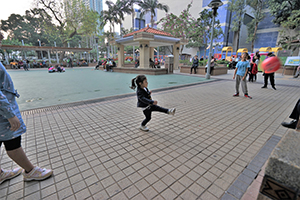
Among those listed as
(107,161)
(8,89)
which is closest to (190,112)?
(107,161)

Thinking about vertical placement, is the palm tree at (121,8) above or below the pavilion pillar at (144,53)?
above

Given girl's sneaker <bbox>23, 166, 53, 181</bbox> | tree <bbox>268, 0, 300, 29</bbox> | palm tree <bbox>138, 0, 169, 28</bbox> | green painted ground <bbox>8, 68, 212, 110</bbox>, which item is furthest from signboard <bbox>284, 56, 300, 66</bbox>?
palm tree <bbox>138, 0, 169, 28</bbox>

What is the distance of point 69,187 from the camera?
6.70 feet

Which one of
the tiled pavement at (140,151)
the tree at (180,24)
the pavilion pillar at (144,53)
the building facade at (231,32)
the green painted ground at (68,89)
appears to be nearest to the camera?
the tiled pavement at (140,151)

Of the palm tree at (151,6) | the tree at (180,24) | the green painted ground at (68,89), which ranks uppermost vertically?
the palm tree at (151,6)

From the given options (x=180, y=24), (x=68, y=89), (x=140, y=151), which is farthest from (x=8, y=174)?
(x=180, y=24)

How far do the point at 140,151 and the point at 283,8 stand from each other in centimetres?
3562

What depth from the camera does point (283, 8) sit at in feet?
83.4

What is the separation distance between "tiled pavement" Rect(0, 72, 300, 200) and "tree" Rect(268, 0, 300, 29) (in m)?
30.3

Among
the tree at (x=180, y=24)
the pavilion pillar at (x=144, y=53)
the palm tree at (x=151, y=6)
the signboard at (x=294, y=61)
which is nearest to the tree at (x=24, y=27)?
the palm tree at (x=151, y=6)

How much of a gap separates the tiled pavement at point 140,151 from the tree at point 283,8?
30.3 meters

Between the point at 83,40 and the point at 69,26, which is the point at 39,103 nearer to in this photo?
the point at 69,26

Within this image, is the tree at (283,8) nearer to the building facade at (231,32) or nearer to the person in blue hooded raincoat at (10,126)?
the building facade at (231,32)

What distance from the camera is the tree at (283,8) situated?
24219 mm
